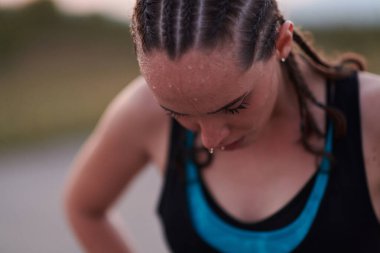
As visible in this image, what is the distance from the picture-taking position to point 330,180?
1.69 m

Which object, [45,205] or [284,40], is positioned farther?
[45,205]

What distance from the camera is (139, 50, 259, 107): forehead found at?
1337 millimetres

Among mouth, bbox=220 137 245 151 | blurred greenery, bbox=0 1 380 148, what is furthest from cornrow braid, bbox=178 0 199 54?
blurred greenery, bbox=0 1 380 148

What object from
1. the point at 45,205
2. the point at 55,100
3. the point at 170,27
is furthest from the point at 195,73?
the point at 55,100

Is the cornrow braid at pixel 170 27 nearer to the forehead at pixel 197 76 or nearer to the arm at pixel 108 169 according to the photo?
the forehead at pixel 197 76

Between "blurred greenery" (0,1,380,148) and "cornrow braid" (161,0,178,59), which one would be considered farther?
"blurred greenery" (0,1,380,148)

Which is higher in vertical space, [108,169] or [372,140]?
[372,140]

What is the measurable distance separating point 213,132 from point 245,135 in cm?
12

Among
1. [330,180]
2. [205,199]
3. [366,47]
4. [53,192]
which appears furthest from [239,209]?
[366,47]

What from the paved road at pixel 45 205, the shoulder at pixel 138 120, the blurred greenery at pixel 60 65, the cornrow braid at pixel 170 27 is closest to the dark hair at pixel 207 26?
the cornrow braid at pixel 170 27

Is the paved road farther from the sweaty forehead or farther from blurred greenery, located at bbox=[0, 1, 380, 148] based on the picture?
the sweaty forehead

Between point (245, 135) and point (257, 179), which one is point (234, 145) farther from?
point (257, 179)

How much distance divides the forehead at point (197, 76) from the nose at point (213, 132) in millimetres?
108

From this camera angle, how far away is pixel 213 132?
1.50 m
